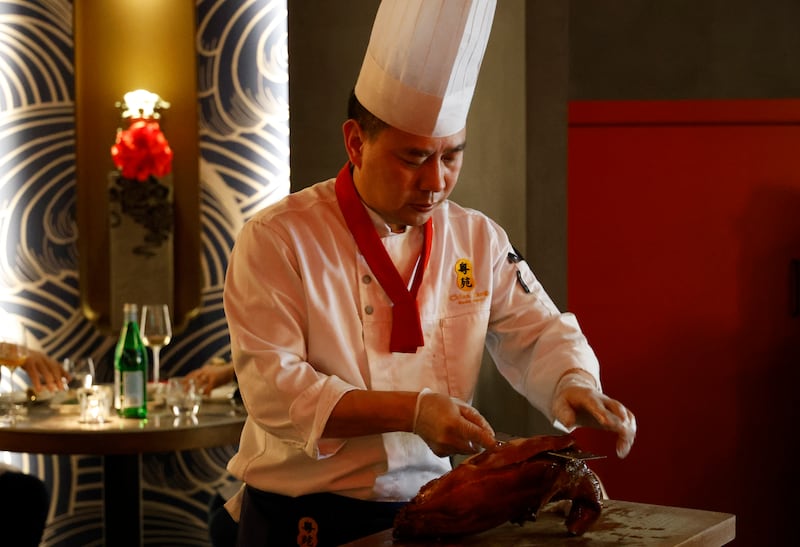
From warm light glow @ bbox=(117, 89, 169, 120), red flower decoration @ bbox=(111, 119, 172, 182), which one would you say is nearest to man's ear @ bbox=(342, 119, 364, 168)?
red flower decoration @ bbox=(111, 119, 172, 182)

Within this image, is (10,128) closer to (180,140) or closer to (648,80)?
(180,140)

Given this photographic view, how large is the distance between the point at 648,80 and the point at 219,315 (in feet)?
7.45

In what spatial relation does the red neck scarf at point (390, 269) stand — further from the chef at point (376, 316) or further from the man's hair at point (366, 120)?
the man's hair at point (366, 120)

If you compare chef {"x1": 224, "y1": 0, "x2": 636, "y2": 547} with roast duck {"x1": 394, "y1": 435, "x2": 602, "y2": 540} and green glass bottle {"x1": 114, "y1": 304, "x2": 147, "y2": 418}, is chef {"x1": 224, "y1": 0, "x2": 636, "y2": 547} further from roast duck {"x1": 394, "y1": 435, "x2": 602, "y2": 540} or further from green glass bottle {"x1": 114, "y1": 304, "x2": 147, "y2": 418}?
green glass bottle {"x1": 114, "y1": 304, "x2": 147, "y2": 418}

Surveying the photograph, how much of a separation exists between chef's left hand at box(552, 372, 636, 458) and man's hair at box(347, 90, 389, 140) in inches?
21.4

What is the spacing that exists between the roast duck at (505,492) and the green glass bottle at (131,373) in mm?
2119

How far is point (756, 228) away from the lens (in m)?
3.98

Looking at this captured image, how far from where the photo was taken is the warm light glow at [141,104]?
16.5 ft

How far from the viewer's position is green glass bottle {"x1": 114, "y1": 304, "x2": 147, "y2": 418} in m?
3.61

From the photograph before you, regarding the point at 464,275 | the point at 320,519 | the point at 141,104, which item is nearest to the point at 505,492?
the point at 320,519

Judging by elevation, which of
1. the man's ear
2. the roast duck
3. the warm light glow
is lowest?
the roast duck

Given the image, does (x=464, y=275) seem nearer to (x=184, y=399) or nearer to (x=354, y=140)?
(x=354, y=140)

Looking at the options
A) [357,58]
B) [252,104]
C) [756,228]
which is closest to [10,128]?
[252,104]

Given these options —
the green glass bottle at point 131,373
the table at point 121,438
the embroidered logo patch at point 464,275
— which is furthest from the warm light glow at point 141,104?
the embroidered logo patch at point 464,275
